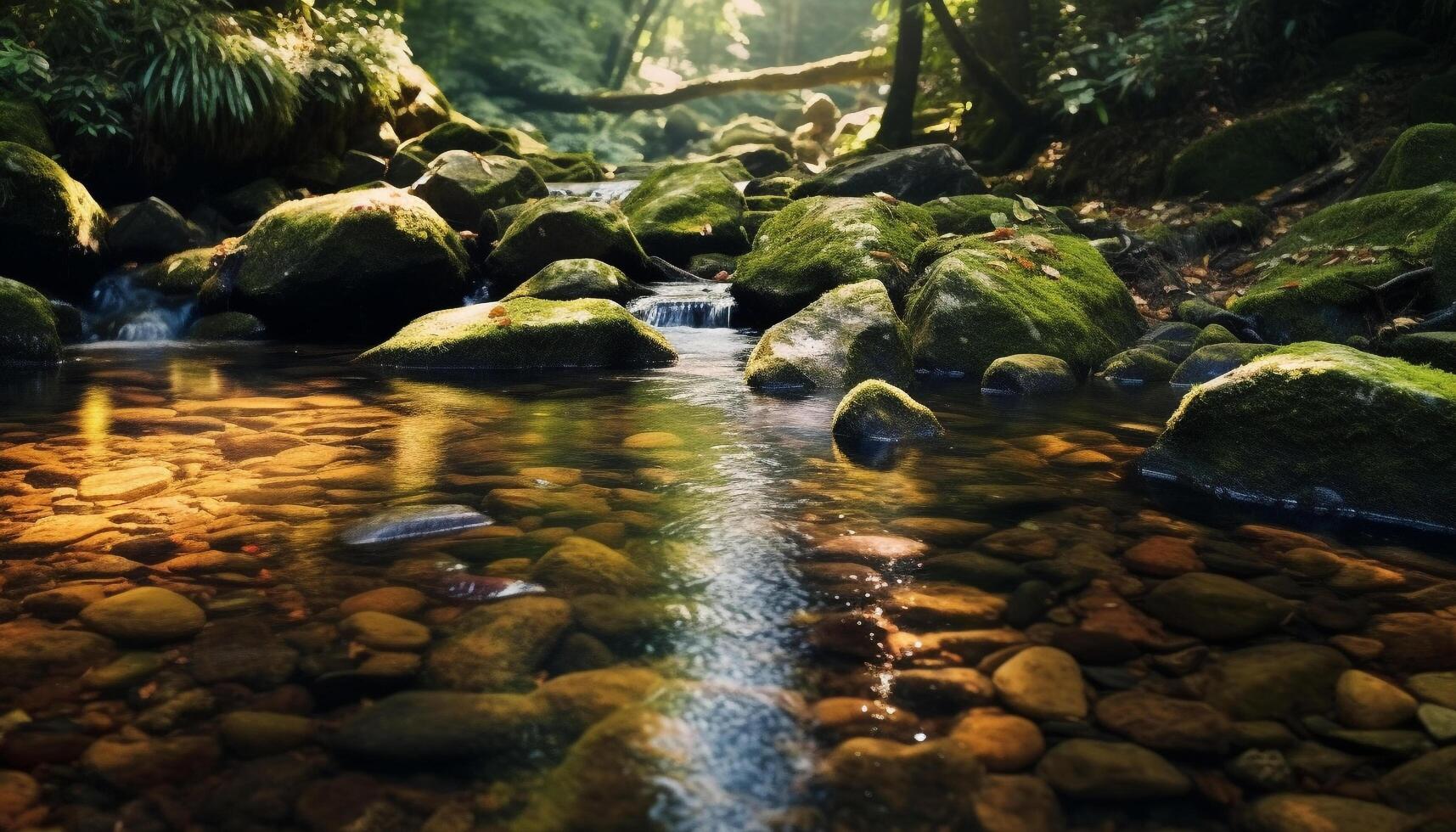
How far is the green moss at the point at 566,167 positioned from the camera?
15.9m

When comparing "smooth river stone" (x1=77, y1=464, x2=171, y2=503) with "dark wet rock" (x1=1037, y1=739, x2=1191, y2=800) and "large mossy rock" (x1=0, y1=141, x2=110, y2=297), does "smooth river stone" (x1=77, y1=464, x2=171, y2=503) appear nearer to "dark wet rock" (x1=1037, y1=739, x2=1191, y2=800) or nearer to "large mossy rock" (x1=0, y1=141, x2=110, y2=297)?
"dark wet rock" (x1=1037, y1=739, x2=1191, y2=800)

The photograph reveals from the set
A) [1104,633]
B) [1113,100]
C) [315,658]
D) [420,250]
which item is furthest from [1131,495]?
[1113,100]

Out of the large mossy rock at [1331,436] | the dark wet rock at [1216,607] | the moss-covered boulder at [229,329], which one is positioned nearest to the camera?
the dark wet rock at [1216,607]

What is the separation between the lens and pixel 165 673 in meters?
2.11

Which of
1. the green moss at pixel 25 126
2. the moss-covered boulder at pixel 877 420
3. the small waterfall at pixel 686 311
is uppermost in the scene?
the green moss at pixel 25 126

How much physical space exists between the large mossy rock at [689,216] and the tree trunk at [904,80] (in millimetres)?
4350

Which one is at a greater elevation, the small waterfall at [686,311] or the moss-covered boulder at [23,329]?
the small waterfall at [686,311]

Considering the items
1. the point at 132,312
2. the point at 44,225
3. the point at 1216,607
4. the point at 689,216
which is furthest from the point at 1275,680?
the point at 44,225

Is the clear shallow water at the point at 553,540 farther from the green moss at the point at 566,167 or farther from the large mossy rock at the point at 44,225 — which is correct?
the green moss at the point at 566,167

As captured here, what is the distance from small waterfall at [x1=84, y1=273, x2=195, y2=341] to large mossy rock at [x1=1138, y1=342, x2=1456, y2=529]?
8455 mm

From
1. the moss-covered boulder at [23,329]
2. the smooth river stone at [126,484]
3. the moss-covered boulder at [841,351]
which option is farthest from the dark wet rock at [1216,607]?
the moss-covered boulder at [23,329]

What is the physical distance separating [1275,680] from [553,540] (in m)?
2.02

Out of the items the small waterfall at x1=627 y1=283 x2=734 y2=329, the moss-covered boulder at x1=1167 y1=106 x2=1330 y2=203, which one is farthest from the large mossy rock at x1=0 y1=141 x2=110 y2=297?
the moss-covered boulder at x1=1167 y1=106 x2=1330 y2=203

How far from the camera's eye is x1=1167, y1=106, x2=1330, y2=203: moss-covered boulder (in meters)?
10.2
